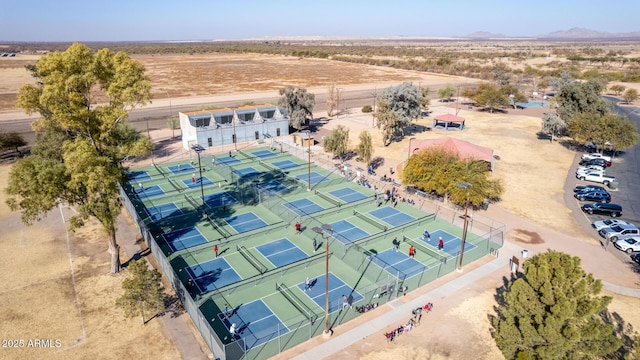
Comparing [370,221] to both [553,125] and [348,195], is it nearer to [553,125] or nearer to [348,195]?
[348,195]

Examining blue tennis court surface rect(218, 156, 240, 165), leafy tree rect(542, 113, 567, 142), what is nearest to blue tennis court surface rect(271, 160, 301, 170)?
blue tennis court surface rect(218, 156, 240, 165)

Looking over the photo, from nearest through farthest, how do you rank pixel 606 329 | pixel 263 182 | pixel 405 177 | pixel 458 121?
1. pixel 606 329
2. pixel 405 177
3. pixel 263 182
4. pixel 458 121

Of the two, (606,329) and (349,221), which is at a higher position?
(606,329)

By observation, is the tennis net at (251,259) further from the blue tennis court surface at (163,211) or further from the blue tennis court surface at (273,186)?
the blue tennis court surface at (273,186)

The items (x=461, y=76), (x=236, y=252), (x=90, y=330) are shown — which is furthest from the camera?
(x=461, y=76)

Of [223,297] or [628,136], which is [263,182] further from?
[628,136]

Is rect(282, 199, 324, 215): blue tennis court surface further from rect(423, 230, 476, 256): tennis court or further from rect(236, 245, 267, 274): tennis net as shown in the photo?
rect(423, 230, 476, 256): tennis court

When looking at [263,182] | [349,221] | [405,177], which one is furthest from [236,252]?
[405,177]

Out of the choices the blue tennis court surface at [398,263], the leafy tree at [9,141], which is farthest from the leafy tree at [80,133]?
the leafy tree at [9,141]
